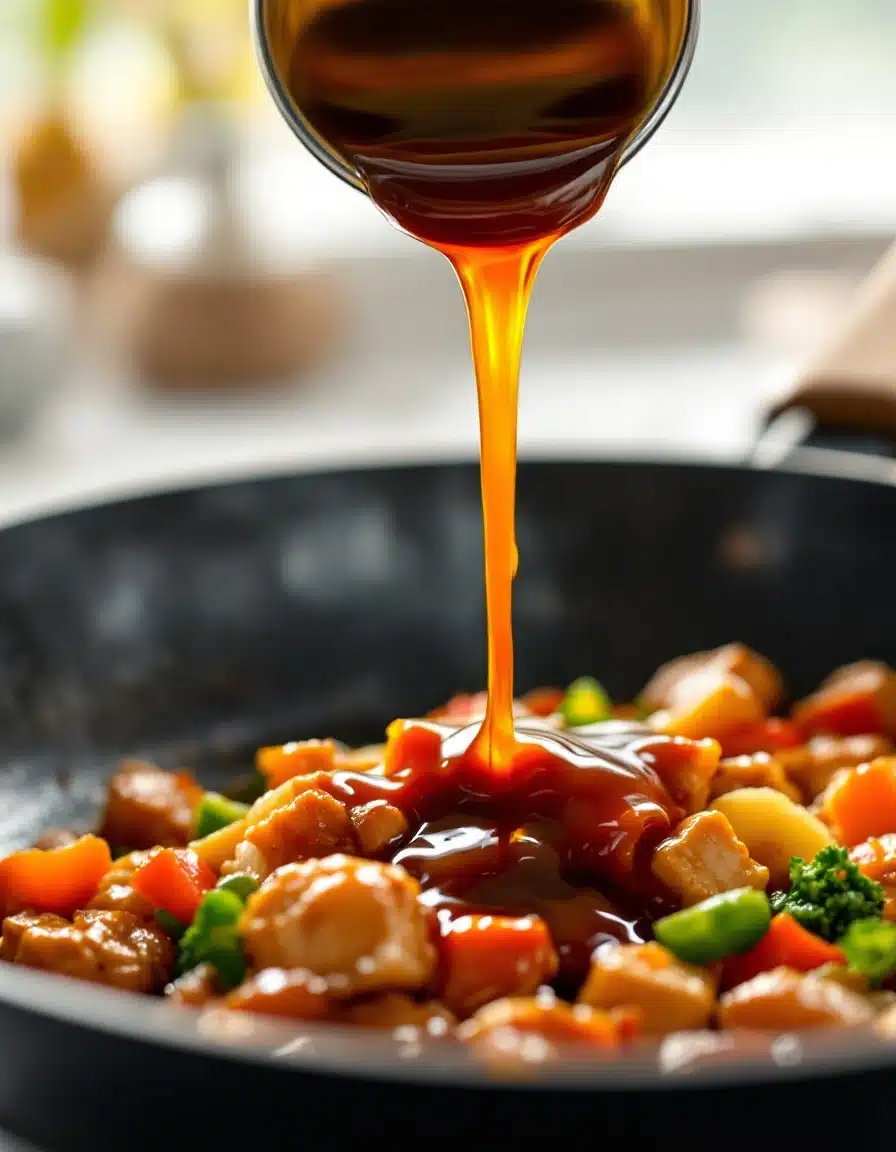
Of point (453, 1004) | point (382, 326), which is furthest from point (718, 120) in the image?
point (453, 1004)

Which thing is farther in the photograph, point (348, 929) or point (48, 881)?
point (48, 881)

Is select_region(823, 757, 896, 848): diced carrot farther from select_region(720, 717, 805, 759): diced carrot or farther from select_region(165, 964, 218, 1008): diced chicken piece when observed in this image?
select_region(165, 964, 218, 1008): diced chicken piece

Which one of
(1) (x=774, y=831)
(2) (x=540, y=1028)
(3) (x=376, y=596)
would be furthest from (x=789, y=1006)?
(3) (x=376, y=596)

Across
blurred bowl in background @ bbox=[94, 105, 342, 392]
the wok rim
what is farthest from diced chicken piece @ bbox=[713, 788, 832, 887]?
blurred bowl in background @ bbox=[94, 105, 342, 392]

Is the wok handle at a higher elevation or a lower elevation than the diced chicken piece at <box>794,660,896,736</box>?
higher

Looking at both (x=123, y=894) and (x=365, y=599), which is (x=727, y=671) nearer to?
(x=365, y=599)

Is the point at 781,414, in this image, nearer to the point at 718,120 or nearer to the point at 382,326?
the point at 382,326
